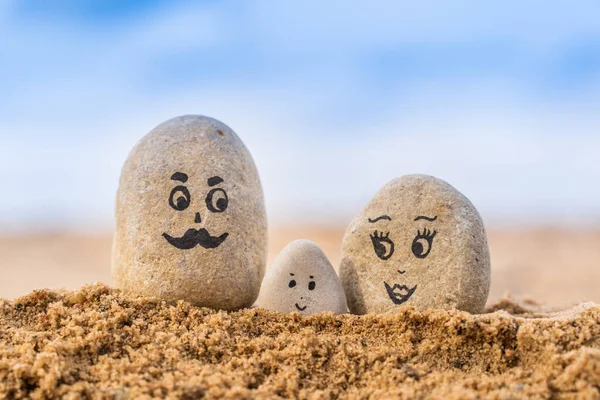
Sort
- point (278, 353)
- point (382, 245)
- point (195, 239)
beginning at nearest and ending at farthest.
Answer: point (278, 353) → point (195, 239) → point (382, 245)

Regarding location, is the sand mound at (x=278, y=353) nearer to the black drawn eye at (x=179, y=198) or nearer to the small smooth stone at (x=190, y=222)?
the small smooth stone at (x=190, y=222)

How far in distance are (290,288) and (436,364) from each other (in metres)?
1.63

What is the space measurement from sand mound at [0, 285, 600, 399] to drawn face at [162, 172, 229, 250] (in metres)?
0.55

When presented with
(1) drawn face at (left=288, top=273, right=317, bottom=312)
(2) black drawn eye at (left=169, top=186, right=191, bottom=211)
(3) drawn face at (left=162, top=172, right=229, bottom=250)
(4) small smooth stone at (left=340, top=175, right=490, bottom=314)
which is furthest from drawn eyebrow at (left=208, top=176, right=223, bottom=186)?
(4) small smooth stone at (left=340, top=175, right=490, bottom=314)

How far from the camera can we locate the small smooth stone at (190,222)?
14.8 feet

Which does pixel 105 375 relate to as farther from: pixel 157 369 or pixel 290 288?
pixel 290 288

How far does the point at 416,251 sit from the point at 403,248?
11 centimetres

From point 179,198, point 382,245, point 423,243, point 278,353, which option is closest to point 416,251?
point 423,243

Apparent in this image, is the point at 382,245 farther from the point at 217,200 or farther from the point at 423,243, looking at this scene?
the point at 217,200

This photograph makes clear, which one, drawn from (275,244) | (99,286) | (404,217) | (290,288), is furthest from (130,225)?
(275,244)

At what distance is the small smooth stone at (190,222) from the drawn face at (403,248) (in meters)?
1.00

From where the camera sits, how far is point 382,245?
4.79 meters

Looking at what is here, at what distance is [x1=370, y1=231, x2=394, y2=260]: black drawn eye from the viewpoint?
475 cm

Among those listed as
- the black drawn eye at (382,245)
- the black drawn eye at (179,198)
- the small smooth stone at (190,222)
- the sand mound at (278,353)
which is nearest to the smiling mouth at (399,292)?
the black drawn eye at (382,245)
